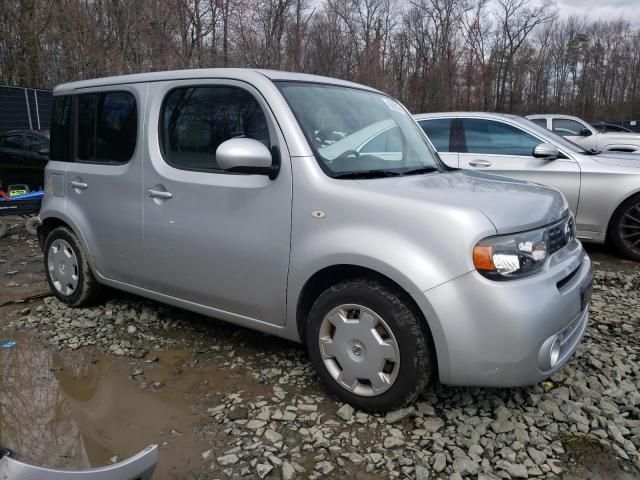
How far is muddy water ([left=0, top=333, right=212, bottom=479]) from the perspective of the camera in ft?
8.34

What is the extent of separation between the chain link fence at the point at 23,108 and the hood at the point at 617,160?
13.5 m

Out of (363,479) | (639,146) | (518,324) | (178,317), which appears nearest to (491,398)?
(518,324)

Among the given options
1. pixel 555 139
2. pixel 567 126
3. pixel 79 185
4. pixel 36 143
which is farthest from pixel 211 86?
pixel 567 126

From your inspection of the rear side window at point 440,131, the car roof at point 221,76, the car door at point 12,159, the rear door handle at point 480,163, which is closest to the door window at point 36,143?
the car door at point 12,159

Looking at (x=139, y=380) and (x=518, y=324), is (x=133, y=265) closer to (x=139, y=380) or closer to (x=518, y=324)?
(x=139, y=380)

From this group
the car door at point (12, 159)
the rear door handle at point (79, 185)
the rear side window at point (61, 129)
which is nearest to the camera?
the rear door handle at point (79, 185)

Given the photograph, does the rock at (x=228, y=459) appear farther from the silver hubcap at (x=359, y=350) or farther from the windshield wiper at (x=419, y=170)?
the windshield wiper at (x=419, y=170)

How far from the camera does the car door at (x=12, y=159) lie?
11039 mm

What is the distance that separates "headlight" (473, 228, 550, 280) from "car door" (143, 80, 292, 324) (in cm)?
106

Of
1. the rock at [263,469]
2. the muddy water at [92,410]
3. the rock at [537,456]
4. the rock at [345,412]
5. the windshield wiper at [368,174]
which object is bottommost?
the muddy water at [92,410]

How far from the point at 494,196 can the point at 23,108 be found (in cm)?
1605

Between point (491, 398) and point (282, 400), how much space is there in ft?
3.89

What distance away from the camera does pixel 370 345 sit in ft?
8.60

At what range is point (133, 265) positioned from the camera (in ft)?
12.3
